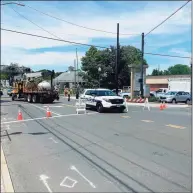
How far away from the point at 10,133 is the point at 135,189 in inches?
334

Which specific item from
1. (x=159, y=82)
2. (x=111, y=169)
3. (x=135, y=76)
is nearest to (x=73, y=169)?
(x=111, y=169)

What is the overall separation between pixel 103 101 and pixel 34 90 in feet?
47.2

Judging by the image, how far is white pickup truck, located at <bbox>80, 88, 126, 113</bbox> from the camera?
22812mm

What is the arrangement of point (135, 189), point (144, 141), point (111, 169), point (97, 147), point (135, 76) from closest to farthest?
1. point (135, 189)
2. point (111, 169)
3. point (97, 147)
4. point (144, 141)
5. point (135, 76)

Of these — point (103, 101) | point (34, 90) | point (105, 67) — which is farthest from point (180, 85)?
point (103, 101)

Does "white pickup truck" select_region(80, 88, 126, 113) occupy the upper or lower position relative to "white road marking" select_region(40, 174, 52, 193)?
upper

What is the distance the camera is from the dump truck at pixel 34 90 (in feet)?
113

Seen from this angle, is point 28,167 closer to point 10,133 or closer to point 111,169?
point 111,169

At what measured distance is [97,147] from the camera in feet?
32.5

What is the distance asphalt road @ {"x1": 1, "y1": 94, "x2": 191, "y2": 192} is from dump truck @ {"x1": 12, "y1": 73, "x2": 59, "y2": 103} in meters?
20.7

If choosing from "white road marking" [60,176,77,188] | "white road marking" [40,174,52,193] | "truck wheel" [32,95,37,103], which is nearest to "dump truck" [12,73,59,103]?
"truck wheel" [32,95,37,103]

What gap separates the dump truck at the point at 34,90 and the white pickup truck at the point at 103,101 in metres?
9.99

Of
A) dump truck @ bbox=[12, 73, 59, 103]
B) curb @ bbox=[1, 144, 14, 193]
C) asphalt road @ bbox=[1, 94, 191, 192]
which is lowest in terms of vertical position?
curb @ bbox=[1, 144, 14, 193]

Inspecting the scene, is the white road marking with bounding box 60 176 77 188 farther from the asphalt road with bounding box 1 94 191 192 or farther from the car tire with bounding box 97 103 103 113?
the car tire with bounding box 97 103 103 113
